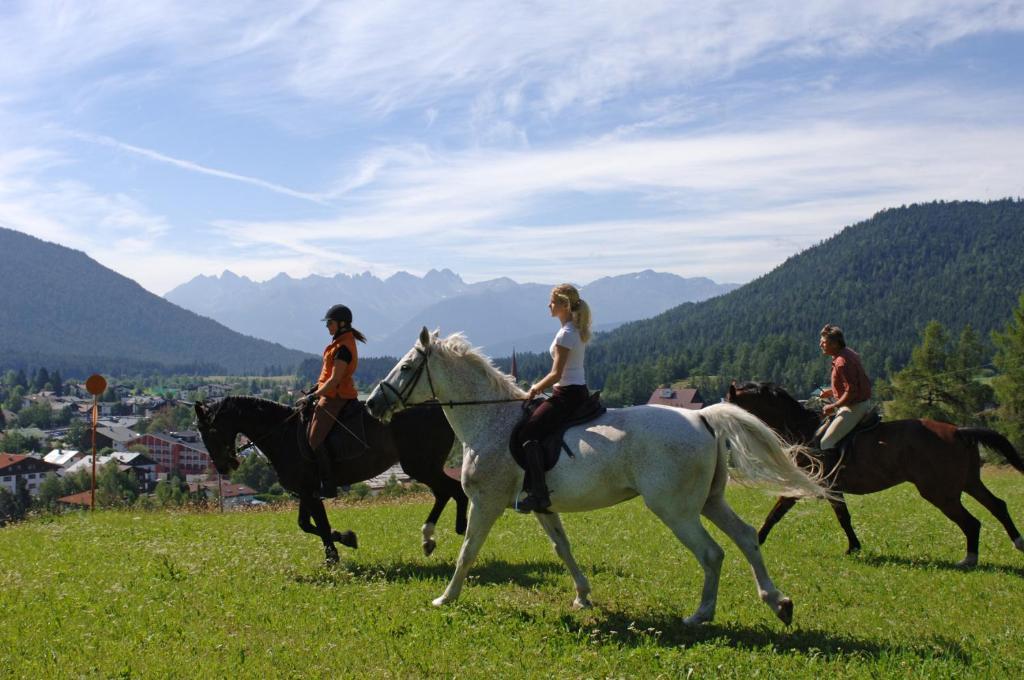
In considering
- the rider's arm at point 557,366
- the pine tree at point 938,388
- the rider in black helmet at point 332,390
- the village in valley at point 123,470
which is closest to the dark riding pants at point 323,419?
the rider in black helmet at point 332,390

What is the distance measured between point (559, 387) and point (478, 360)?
117 centimetres

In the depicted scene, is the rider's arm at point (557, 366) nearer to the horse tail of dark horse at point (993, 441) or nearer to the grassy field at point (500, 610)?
the grassy field at point (500, 610)

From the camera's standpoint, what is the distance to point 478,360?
9656mm

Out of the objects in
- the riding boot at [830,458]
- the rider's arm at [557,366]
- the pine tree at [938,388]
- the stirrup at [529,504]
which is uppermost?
the rider's arm at [557,366]

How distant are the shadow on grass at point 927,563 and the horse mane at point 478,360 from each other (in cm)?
650

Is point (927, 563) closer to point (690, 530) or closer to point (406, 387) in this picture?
point (690, 530)

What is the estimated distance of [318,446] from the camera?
12172 mm

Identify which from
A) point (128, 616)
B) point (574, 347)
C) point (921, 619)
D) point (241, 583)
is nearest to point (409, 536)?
point (241, 583)

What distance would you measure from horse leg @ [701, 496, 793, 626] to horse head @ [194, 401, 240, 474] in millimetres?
7652

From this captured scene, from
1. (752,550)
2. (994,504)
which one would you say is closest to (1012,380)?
(994,504)

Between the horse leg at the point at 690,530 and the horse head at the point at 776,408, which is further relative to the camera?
the horse head at the point at 776,408

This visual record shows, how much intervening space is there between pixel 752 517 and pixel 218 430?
11.1m

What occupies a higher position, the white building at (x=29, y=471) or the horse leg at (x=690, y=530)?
the horse leg at (x=690, y=530)

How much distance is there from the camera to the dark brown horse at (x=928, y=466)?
12250 millimetres
